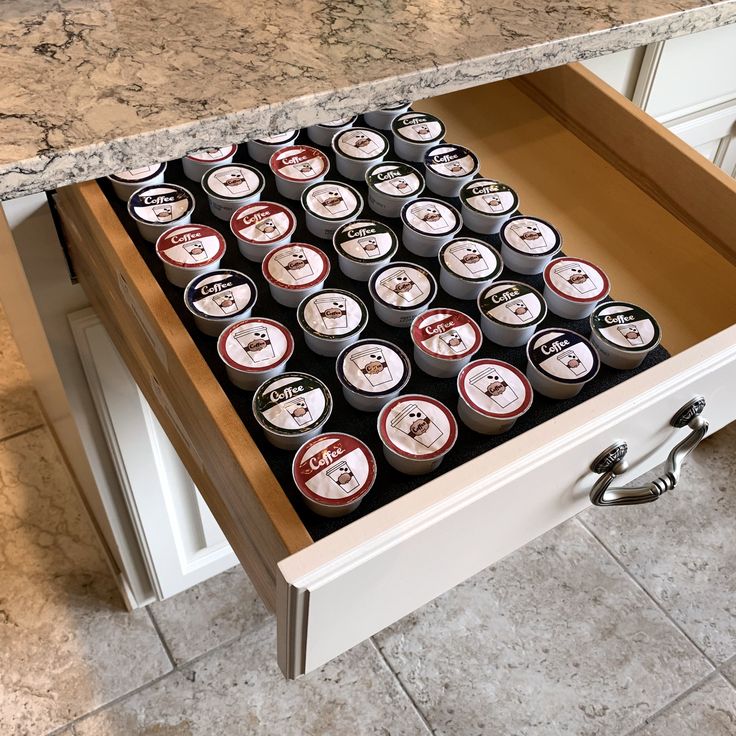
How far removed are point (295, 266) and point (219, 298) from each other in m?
0.08

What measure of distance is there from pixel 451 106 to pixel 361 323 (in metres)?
0.43

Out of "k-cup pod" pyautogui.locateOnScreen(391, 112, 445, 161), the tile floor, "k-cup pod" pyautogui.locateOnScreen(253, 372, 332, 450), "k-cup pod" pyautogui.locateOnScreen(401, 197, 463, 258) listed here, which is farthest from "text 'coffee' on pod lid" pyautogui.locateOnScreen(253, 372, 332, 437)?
the tile floor

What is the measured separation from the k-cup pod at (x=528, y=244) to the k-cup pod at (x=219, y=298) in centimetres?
27

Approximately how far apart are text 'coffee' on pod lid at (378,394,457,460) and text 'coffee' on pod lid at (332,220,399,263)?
17 cm

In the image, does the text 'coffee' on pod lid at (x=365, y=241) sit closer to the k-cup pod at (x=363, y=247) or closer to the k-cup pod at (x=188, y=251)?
the k-cup pod at (x=363, y=247)

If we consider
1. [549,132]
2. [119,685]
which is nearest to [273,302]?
[549,132]

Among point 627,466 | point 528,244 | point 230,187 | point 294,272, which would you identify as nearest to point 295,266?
point 294,272

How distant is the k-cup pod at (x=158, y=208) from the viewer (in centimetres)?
77

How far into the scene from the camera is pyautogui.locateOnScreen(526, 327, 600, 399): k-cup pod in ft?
2.29

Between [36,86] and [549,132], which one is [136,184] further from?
[549,132]

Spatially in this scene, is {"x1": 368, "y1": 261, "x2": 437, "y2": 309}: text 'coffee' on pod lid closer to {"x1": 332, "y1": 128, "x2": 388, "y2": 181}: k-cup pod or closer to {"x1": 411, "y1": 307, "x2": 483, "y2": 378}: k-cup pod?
{"x1": 411, "y1": 307, "x2": 483, "y2": 378}: k-cup pod

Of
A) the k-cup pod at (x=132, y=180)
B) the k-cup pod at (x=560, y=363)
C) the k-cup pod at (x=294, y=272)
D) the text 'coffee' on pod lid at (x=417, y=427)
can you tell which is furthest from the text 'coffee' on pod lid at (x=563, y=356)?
the k-cup pod at (x=132, y=180)

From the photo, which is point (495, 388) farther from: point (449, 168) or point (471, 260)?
point (449, 168)

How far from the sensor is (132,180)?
0.80 m
